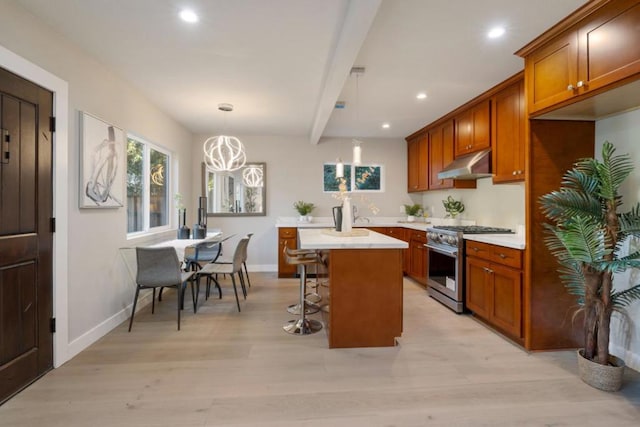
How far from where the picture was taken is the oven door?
11.4 ft

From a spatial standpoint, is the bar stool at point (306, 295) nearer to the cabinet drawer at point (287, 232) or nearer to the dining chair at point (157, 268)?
the dining chair at point (157, 268)

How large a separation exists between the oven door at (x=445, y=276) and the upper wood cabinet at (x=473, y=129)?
127 cm

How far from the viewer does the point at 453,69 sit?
2957 mm

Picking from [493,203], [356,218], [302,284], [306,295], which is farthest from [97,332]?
[493,203]

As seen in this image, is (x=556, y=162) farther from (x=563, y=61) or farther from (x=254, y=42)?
(x=254, y=42)

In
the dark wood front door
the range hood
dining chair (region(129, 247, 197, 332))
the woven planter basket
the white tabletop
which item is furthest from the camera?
the range hood

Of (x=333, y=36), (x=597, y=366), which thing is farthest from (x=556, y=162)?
(x=333, y=36)

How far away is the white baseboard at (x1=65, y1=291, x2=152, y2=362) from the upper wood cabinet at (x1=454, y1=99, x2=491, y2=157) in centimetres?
427

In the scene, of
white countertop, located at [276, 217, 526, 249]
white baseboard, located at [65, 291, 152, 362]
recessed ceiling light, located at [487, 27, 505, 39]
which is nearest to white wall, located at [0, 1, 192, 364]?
white baseboard, located at [65, 291, 152, 362]

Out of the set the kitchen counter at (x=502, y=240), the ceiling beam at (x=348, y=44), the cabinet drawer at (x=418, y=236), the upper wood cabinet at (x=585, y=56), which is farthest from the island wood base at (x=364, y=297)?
the cabinet drawer at (x=418, y=236)

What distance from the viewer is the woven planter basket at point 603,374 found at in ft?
6.59

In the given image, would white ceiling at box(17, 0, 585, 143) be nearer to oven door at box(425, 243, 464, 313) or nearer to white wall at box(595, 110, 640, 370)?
white wall at box(595, 110, 640, 370)

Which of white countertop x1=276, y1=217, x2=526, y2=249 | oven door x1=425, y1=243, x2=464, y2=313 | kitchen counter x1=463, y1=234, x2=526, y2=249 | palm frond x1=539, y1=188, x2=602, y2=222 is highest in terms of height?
palm frond x1=539, y1=188, x2=602, y2=222

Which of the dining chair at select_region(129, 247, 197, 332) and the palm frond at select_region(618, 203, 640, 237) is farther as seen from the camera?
the dining chair at select_region(129, 247, 197, 332)
